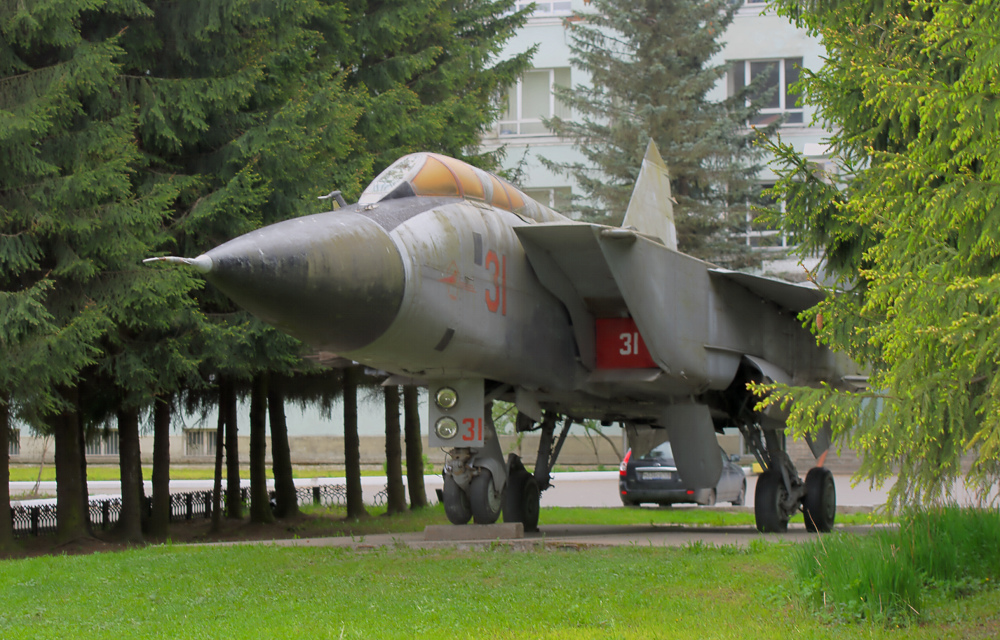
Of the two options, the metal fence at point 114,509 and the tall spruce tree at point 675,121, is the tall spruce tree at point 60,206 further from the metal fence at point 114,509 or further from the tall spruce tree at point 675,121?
the tall spruce tree at point 675,121

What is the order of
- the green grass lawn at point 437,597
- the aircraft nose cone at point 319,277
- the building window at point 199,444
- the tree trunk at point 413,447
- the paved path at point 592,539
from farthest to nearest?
the building window at point 199,444, the tree trunk at point 413,447, the paved path at point 592,539, the aircraft nose cone at point 319,277, the green grass lawn at point 437,597

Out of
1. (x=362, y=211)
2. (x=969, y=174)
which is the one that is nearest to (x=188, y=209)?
(x=362, y=211)

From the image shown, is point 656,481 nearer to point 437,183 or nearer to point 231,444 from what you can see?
point 231,444

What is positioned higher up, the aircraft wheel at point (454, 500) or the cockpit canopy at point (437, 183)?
the cockpit canopy at point (437, 183)

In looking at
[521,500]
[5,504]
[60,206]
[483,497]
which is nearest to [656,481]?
[521,500]

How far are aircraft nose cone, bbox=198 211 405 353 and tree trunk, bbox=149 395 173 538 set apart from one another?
7.43 m

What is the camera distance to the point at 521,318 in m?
10.3

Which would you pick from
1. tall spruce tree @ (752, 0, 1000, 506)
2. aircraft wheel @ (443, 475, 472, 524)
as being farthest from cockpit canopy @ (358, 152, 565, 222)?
tall spruce tree @ (752, 0, 1000, 506)

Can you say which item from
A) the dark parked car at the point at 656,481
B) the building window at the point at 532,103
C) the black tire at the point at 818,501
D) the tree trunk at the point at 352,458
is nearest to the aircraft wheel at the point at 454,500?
the black tire at the point at 818,501

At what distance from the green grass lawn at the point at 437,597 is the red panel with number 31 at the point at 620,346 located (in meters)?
2.22

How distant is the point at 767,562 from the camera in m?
8.79

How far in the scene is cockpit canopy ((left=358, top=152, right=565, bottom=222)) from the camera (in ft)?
31.9

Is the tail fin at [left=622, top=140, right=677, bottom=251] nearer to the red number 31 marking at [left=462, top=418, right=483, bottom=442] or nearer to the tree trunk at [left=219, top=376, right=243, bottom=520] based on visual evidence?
the red number 31 marking at [left=462, top=418, right=483, bottom=442]

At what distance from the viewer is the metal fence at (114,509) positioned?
51.9ft
